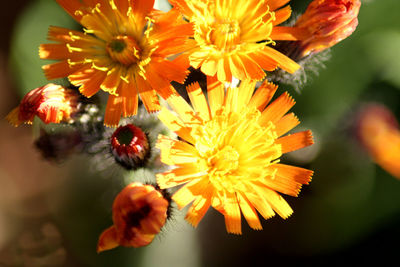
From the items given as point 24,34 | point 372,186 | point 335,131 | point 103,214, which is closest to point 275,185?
point 335,131

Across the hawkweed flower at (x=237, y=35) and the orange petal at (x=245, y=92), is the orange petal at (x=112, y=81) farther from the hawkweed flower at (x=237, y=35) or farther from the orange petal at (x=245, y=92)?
the orange petal at (x=245, y=92)

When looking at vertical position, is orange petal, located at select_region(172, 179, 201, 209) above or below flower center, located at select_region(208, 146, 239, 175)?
below

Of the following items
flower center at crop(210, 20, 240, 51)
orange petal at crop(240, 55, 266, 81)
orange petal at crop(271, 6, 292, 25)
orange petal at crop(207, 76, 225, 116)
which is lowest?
orange petal at crop(207, 76, 225, 116)

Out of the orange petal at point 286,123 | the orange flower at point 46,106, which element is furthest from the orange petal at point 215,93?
the orange flower at point 46,106

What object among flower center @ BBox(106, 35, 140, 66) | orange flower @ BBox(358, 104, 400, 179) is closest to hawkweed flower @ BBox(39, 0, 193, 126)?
flower center @ BBox(106, 35, 140, 66)

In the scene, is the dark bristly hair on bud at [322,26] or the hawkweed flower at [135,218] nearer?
the hawkweed flower at [135,218]

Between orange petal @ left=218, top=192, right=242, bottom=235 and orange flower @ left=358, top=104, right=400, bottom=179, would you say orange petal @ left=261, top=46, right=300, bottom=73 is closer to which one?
orange petal @ left=218, top=192, right=242, bottom=235

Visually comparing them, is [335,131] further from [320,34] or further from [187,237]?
[187,237]
